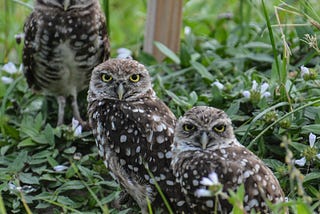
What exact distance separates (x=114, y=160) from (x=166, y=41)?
6.49 ft

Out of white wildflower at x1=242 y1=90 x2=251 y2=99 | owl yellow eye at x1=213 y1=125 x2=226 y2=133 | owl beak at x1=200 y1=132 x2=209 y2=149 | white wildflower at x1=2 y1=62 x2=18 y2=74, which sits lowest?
white wildflower at x1=2 y1=62 x2=18 y2=74

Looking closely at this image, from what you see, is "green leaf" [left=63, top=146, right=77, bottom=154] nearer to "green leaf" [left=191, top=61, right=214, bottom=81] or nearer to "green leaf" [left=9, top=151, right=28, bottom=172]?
"green leaf" [left=9, top=151, right=28, bottom=172]

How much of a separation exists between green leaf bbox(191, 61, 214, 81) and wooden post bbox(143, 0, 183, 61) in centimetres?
44

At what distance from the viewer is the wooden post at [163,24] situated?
6293 mm

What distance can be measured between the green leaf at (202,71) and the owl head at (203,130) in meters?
1.58

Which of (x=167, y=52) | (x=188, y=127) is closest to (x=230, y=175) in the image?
(x=188, y=127)

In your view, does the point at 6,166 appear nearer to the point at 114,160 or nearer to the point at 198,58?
the point at 114,160

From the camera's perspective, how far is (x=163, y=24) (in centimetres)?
634

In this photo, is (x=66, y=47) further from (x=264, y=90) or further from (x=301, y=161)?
(x=301, y=161)

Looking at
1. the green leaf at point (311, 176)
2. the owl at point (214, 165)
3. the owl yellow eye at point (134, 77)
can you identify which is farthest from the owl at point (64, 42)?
the green leaf at point (311, 176)

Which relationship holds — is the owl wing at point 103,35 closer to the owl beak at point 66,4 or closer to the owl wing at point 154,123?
the owl beak at point 66,4

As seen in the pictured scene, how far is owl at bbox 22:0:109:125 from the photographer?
18.5 ft

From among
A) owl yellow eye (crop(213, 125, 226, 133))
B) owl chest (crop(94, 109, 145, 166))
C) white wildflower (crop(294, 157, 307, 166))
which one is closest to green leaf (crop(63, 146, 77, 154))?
owl chest (crop(94, 109, 145, 166))

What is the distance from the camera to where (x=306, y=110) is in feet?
16.5
